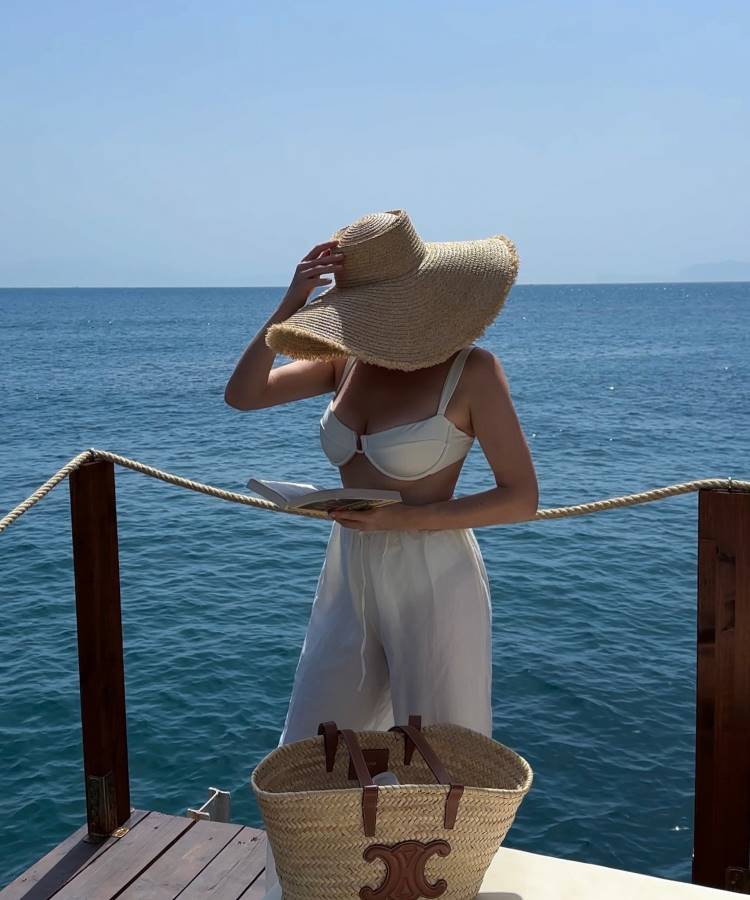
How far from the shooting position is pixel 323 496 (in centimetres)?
238

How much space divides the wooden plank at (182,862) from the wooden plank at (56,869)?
20cm

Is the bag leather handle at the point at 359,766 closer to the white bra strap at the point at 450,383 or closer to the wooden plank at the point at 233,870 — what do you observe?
the white bra strap at the point at 450,383

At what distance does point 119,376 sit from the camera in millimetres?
42094

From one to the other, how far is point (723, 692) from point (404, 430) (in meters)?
1.07

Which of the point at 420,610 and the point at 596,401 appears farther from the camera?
the point at 596,401

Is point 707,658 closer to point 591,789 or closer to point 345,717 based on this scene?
point 345,717

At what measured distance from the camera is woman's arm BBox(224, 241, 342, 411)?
2.68m

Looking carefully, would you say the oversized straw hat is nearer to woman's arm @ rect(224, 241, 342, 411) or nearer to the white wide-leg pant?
woman's arm @ rect(224, 241, 342, 411)

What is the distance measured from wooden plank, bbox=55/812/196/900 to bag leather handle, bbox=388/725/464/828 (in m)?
1.52

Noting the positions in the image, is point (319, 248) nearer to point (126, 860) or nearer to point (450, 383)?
point (450, 383)

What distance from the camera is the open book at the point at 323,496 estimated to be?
2.39 meters

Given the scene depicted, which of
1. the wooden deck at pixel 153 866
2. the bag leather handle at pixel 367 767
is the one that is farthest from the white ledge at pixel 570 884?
the wooden deck at pixel 153 866

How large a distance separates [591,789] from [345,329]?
5.39 meters

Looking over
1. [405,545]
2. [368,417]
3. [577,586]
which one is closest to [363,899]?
[405,545]
